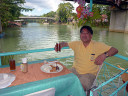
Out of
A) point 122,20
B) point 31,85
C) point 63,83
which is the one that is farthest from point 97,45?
point 122,20

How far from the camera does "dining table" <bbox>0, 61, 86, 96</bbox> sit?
990 mm

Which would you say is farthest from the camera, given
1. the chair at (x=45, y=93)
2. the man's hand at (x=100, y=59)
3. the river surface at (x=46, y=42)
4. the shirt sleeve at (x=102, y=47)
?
the river surface at (x=46, y=42)

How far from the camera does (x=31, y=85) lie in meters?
1.03

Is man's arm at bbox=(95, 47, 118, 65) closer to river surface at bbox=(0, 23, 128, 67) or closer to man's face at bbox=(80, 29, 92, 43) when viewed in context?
man's face at bbox=(80, 29, 92, 43)

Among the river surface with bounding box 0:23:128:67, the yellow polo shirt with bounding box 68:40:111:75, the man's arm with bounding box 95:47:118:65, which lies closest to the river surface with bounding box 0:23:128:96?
the river surface with bounding box 0:23:128:67

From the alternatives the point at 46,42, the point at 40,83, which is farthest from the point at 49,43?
the point at 40,83

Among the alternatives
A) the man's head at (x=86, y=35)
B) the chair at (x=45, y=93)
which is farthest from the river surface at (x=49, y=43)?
the chair at (x=45, y=93)

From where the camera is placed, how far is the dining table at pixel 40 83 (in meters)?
0.99

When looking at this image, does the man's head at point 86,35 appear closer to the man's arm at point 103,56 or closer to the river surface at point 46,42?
the man's arm at point 103,56

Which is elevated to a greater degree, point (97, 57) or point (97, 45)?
point (97, 45)

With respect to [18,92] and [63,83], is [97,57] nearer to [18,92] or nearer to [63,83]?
[63,83]

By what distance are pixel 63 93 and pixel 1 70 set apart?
0.76 meters

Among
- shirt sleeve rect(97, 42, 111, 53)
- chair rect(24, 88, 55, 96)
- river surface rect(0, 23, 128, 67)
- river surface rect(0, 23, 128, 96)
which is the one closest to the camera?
chair rect(24, 88, 55, 96)

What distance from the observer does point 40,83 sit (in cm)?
107
